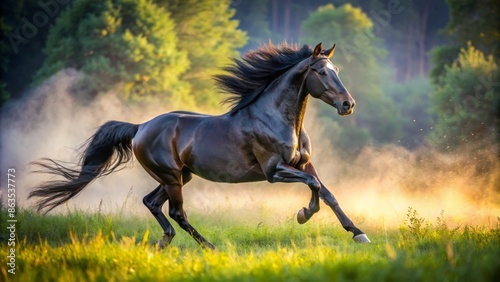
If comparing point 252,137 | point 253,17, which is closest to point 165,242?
point 252,137

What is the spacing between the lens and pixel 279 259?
19.6 feet

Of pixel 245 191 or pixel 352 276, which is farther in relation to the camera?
pixel 245 191

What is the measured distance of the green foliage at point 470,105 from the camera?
2189 cm

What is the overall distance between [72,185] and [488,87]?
58.4 ft

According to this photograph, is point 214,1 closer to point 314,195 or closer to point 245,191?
point 245,191

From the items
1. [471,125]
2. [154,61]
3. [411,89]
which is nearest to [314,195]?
[471,125]

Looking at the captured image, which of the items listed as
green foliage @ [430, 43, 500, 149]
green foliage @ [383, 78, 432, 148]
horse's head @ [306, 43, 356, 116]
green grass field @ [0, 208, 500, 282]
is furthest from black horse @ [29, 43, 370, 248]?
green foliage @ [383, 78, 432, 148]

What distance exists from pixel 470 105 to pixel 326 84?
54.6 feet

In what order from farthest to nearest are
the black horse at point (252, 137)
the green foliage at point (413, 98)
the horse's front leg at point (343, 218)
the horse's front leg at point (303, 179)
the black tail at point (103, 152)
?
1. the green foliage at point (413, 98)
2. the black tail at point (103, 152)
3. the horse's front leg at point (343, 218)
4. the black horse at point (252, 137)
5. the horse's front leg at point (303, 179)

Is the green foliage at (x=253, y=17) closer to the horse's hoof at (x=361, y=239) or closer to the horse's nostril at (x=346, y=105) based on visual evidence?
the horse's hoof at (x=361, y=239)

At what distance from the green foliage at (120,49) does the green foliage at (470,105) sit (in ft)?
31.8

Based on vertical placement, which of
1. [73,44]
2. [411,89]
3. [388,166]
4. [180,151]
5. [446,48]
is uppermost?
[411,89]

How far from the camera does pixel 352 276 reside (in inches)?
189

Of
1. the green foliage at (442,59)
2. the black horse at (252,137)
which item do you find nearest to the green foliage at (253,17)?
the green foliage at (442,59)
